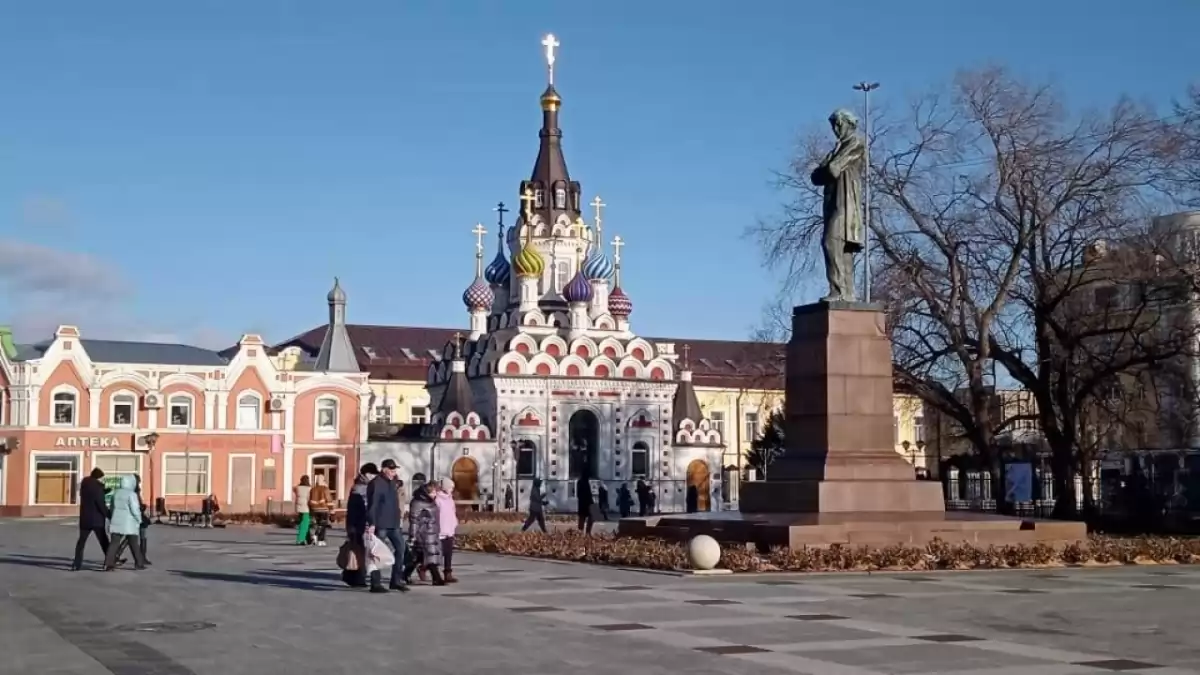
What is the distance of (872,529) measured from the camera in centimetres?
2297

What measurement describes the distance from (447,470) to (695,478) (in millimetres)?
14053

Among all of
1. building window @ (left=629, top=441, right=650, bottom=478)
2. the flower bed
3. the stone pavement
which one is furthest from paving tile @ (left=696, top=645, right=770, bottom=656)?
building window @ (left=629, top=441, right=650, bottom=478)

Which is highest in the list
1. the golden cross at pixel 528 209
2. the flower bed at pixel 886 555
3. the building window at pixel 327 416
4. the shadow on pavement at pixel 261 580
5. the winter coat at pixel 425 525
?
the golden cross at pixel 528 209

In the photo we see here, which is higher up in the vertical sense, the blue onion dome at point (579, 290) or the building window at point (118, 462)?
the blue onion dome at point (579, 290)

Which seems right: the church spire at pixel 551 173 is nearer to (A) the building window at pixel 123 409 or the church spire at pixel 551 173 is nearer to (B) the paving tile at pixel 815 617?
(A) the building window at pixel 123 409

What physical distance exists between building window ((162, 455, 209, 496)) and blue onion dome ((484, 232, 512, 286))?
79.1 ft

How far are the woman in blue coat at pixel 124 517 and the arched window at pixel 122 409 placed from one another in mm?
43661

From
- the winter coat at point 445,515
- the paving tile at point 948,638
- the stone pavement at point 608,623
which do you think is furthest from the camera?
the winter coat at point 445,515

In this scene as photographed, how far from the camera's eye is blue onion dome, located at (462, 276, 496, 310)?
82.2 metres

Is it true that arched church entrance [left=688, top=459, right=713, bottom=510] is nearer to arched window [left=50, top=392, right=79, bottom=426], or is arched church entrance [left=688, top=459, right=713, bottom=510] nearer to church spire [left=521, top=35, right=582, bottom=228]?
church spire [left=521, top=35, right=582, bottom=228]

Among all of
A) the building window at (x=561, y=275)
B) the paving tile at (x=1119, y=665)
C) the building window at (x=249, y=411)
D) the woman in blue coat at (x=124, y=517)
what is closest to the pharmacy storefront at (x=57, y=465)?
the building window at (x=249, y=411)

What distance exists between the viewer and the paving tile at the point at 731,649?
12430 millimetres

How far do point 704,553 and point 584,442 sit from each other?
5491 centimetres

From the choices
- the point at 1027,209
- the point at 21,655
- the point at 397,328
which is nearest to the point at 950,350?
the point at 1027,209
